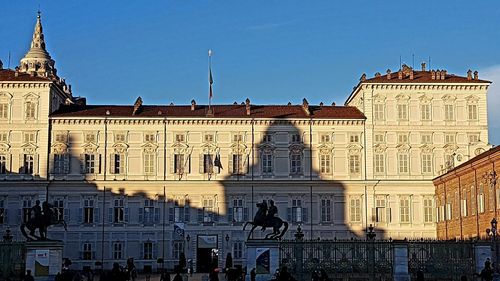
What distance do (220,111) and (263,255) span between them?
33520 mm

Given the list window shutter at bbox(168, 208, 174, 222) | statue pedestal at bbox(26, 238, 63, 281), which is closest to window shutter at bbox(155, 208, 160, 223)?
window shutter at bbox(168, 208, 174, 222)

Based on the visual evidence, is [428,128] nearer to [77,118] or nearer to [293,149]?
[293,149]

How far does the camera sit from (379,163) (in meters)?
68.2

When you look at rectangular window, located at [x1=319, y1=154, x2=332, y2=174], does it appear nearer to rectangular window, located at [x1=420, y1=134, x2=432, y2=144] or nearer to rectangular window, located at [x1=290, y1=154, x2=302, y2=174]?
rectangular window, located at [x1=290, y1=154, x2=302, y2=174]

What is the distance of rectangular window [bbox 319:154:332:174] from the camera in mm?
68438

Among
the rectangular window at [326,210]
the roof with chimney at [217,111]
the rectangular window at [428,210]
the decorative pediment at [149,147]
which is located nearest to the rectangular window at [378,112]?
the roof with chimney at [217,111]

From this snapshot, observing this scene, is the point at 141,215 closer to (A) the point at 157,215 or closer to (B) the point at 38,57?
(A) the point at 157,215

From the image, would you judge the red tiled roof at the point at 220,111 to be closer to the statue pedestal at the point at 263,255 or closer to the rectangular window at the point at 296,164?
the rectangular window at the point at 296,164

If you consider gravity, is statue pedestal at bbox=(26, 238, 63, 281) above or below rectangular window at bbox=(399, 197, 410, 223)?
below

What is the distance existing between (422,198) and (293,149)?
1140 centimetres

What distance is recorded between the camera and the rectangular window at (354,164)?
224 feet

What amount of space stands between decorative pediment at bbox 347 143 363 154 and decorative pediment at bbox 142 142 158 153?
1611 cm

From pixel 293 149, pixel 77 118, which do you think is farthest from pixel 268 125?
pixel 77 118

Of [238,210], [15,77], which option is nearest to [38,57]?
[15,77]
